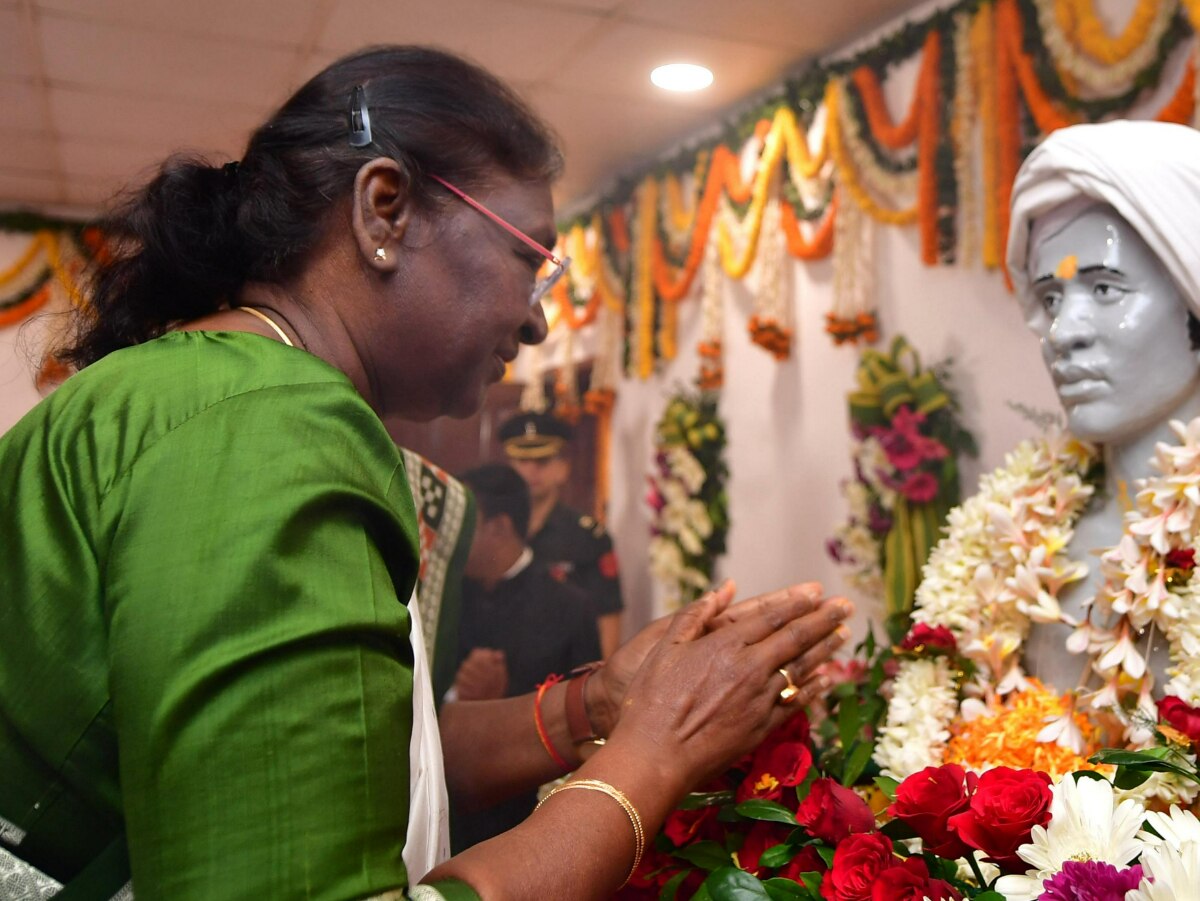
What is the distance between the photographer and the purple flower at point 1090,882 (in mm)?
753

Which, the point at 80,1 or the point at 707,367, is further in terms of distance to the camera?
the point at 707,367

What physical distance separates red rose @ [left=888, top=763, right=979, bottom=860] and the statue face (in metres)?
0.61

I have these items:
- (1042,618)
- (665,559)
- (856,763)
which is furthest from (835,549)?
(856,763)

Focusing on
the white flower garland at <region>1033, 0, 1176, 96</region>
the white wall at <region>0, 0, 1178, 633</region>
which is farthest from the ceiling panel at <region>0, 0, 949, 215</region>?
the white wall at <region>0, 0, 1178, 633</region>

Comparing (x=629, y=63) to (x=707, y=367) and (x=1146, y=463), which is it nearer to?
(x=707, y=367)

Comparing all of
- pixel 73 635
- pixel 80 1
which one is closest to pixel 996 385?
pixel 80 1

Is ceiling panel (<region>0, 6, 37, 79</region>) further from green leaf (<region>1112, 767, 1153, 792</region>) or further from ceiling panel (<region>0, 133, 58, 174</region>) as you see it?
green leaf (<region>1112, 767, 1153, 792</region>)

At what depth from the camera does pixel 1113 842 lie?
2.71 ft

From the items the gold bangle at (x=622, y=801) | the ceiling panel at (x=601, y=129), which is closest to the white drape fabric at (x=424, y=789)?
the gold bangle at (x=622, y=801)

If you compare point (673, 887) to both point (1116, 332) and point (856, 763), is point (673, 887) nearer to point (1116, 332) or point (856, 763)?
point (856, 763)

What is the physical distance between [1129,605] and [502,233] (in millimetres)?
818

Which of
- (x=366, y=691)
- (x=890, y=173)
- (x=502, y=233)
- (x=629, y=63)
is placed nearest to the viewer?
(x=366, y=691)

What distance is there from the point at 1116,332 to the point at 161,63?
56.3 inches

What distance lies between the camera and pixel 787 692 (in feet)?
3.56
